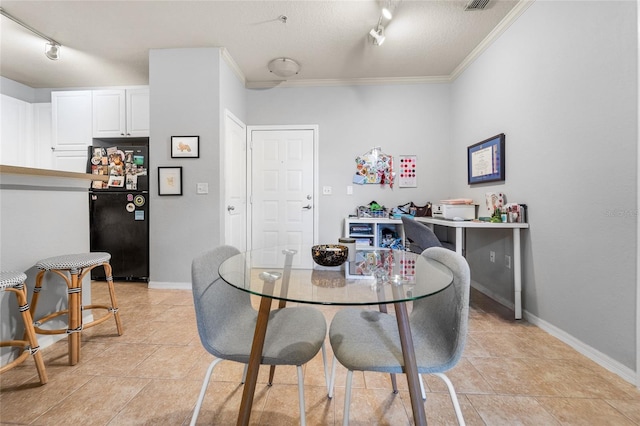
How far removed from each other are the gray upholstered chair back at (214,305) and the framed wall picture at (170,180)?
2.06 metres

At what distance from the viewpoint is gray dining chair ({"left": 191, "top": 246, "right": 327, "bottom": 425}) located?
99 cm

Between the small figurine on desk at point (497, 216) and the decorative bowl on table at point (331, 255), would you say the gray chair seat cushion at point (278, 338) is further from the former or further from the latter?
the small figurine on desk at point (497, 216)

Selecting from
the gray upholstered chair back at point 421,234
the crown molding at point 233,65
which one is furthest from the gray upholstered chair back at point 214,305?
the crown molding at point 233,65

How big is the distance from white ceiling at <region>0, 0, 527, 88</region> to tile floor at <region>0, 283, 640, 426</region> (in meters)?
2.72

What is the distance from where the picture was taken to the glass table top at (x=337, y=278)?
0.90m

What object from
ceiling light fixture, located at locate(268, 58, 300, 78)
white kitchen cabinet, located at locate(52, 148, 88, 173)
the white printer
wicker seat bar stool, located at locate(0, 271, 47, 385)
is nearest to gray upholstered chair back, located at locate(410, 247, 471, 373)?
the white printer

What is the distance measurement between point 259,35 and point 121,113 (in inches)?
83.9

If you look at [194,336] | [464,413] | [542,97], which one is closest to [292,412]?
[464,413]

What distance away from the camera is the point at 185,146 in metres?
2.99

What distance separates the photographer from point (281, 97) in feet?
12.5

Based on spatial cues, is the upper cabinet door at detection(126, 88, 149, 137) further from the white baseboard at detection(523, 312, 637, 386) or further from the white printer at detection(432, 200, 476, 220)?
the white baseboard at detection(523, 312, 637, 386)

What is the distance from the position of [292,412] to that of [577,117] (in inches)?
96.2

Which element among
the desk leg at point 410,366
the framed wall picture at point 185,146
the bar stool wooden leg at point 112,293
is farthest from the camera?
the framed wall picture at point 185,146

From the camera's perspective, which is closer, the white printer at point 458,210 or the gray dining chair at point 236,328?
the gray dining chair at point 236,328
